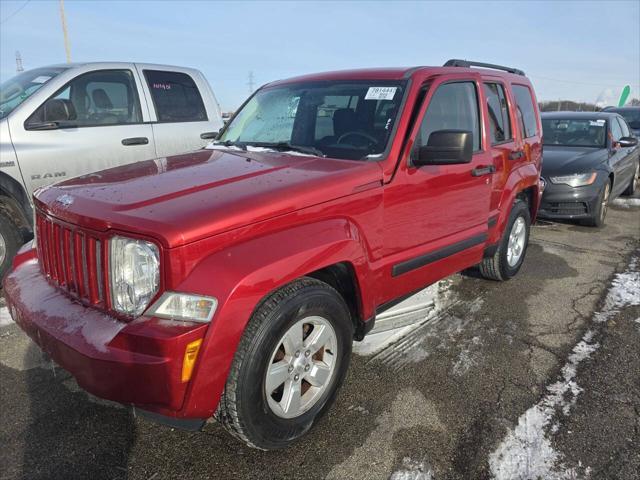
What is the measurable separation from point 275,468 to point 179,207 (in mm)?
1300

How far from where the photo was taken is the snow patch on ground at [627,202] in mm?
9016

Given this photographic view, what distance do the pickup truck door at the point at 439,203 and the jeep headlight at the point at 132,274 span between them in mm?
1386

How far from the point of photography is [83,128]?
482 cm

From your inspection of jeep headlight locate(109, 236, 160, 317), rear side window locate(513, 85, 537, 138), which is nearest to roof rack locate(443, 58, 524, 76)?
rear side window locate(513, 85, 537, 138)

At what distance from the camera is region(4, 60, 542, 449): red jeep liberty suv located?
6.31 feet

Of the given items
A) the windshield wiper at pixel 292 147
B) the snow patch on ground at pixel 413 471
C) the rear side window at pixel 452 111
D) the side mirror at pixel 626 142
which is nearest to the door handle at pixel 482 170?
the rear side window at pixel 452 111

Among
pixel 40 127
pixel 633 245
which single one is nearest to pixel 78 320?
pixel 40 127

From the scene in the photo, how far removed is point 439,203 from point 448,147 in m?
0.49

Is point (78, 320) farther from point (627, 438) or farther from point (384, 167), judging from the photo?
point (627, 438)

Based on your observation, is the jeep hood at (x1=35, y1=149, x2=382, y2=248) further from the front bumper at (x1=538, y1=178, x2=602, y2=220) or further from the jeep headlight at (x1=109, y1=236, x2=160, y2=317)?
the front bumper at (x1=538, y1=178, x2=602, y2=220)

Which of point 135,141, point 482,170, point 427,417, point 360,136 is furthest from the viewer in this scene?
point 135,141

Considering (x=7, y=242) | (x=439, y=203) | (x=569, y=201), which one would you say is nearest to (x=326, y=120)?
(x=439, y=203)

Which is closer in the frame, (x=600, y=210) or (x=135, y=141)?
(x=135, y=141)

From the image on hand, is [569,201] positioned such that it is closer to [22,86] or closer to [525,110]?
[525,110]
